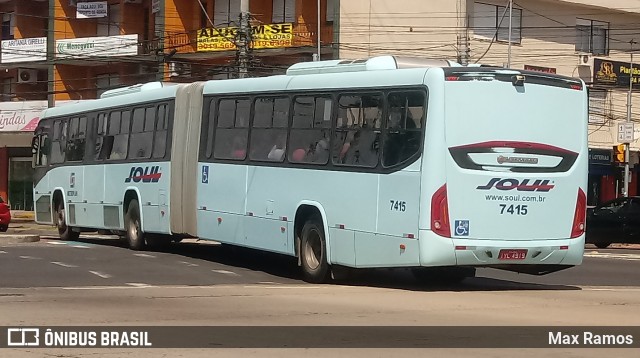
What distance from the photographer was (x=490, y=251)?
15.5m

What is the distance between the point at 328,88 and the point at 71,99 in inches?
1642

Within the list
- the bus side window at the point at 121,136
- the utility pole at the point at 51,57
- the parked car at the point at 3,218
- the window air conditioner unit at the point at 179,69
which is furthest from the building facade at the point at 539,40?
the bus side window at the point at 121,136

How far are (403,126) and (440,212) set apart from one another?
137cm

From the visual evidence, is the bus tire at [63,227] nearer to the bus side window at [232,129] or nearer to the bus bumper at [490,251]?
the bus side window at [232,129]

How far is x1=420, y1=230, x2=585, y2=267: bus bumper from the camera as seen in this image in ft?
50.2

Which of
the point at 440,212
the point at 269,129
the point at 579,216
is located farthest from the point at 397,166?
the point at 269,129

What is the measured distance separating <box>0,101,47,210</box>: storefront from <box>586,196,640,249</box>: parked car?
32286 mm

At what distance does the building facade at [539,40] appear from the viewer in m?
47.8

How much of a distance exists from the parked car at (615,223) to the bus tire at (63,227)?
14.9m

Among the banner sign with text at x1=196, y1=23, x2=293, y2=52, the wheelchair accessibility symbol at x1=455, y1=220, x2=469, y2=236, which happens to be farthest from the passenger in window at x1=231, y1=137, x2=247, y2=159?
the banner sign with text at x1=196, y1=23, x2=293, y2=52

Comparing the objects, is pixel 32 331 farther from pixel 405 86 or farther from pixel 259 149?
pixel 259 149

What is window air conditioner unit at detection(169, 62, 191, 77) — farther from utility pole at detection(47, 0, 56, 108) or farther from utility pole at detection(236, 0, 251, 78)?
utility pole at detection(236, 0, 251, 78)

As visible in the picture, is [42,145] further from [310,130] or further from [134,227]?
[310,130]

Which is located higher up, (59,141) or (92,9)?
(92,9)
